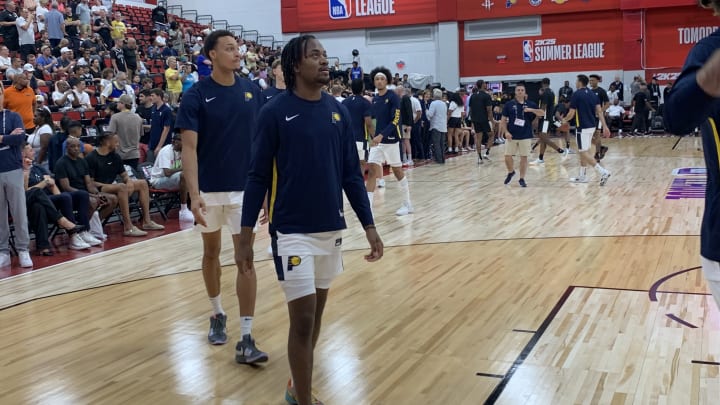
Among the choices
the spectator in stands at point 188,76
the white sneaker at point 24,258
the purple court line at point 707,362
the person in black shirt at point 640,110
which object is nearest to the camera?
the purple court line at point 707,362

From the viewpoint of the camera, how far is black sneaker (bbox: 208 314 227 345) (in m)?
4.96

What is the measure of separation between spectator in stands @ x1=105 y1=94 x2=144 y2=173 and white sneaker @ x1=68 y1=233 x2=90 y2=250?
2302 mm

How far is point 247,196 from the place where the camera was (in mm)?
3520

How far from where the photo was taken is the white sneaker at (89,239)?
8.82 m

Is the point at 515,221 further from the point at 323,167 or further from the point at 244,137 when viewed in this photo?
the point at 323,167

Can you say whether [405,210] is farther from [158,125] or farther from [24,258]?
[24,258]

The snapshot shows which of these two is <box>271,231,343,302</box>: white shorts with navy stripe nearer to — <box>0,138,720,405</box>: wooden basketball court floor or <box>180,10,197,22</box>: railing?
<box>0,138,720,405</box>: wooden basketball court floor

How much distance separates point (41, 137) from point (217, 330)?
20.1 feet

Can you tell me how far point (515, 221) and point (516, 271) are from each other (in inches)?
109

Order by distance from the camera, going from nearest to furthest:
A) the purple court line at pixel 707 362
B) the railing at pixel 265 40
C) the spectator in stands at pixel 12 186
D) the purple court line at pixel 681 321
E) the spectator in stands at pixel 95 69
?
the purple court line at pixel 707 362
the purple court line at pixel 681 321
the spectator in stands at pixel 12 186
the spectator in stands at pixel 95 69
the railing at pixel 265 40

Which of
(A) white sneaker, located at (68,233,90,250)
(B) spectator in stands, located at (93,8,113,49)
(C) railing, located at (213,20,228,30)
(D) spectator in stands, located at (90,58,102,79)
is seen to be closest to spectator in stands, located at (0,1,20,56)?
(D) spectator in stands, located at (90,58,102,79)

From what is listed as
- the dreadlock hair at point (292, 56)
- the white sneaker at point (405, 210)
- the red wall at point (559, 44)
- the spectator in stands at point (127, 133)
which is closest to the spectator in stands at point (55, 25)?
the spectator in stands at point (127, 133)

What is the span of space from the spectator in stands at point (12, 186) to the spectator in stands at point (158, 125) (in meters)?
3.18

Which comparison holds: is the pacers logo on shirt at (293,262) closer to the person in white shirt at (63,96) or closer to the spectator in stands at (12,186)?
the spectator in stands at (12,186)
